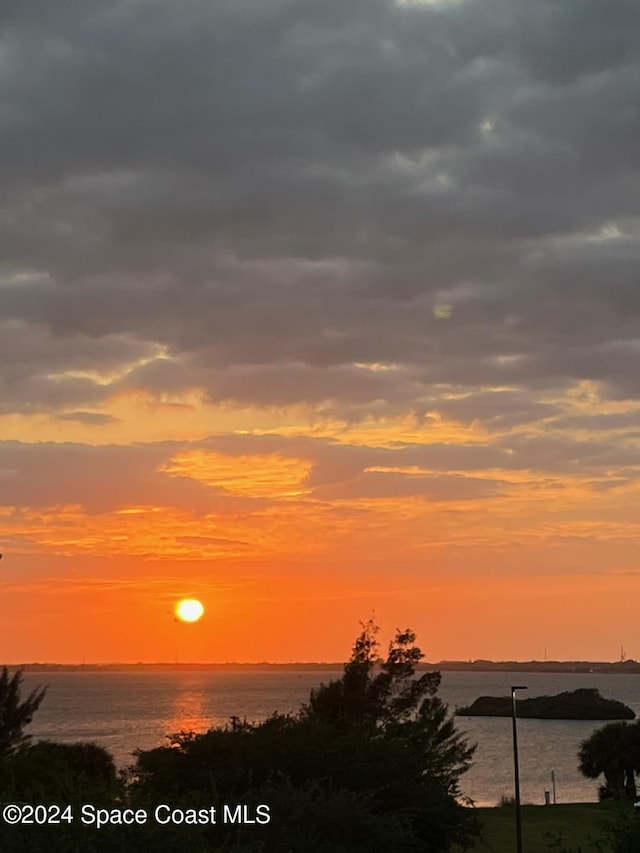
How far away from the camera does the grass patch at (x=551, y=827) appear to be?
178 ft

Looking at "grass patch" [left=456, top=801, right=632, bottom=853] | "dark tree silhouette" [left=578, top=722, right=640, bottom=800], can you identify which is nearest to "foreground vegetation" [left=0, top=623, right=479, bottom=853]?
"grass patch" [left=456, top=801, right=632, bottom=853]

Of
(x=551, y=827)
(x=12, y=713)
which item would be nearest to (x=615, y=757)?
(x=551, y=827)

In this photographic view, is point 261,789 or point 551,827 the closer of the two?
point 261,789

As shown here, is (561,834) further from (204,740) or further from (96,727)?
(96,727)

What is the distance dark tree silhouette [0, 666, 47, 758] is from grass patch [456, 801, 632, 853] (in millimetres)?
20340

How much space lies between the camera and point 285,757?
39188mm

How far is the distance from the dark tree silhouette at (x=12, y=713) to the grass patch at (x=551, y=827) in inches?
801

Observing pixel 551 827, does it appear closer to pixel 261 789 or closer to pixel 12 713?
pixel 12 713

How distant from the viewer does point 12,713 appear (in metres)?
41.2

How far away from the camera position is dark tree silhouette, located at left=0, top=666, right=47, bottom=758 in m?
40.9

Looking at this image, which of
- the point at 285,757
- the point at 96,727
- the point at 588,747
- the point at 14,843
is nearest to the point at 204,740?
the point at 285,757

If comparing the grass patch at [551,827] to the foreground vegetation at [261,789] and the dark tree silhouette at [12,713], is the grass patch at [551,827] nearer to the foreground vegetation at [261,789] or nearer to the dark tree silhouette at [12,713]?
the foreground vegetation at [261,789]

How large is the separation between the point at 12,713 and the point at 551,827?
3363 cm

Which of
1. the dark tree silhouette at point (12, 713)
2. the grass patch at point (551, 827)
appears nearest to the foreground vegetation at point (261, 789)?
the dark tree silhouette at point (12, 713)
